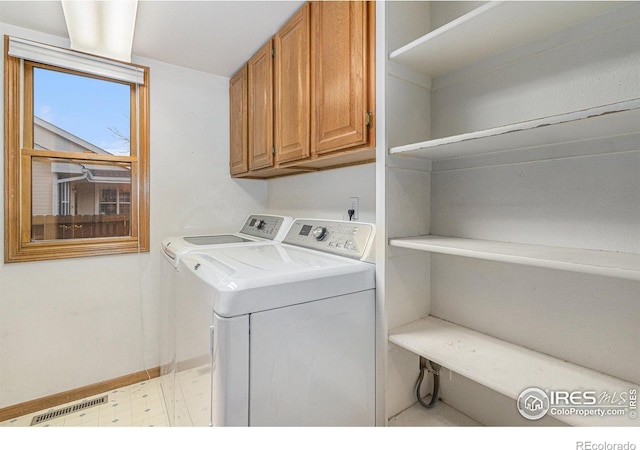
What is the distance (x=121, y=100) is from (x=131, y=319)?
64.0 inches

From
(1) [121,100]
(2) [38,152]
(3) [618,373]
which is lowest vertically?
(3) [618,373]

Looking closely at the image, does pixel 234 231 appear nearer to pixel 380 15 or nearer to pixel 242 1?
pixel 242 1

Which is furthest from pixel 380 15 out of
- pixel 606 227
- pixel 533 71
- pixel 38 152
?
pixel 38 152

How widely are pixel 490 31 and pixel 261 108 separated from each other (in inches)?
54.7

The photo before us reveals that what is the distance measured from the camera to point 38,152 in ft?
6.43

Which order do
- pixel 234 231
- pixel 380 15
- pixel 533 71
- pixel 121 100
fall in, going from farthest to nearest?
pixel 234 231
pixel 121 100
pixel 380 15
pixel 533 71

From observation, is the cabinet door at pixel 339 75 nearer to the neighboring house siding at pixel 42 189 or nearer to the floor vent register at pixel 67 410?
the neighboring house siding at pixel 42 189

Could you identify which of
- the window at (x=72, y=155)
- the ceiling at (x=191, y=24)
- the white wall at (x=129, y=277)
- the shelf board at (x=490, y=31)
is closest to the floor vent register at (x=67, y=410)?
the white wall at (x=129, y=277)

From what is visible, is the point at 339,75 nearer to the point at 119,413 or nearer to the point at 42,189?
the point at 42,189

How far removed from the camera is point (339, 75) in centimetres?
137

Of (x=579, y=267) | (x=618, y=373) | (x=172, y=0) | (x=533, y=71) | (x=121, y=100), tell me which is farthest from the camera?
(x=121, y=100)

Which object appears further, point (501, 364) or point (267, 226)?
point (267, 226)

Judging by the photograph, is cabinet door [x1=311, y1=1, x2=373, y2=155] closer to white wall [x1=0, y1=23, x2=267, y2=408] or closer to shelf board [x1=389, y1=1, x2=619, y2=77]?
shelf board [x1=389, y1=1, x2=619, y2=77]

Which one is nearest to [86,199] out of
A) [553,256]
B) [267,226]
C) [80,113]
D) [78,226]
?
[78,226]
